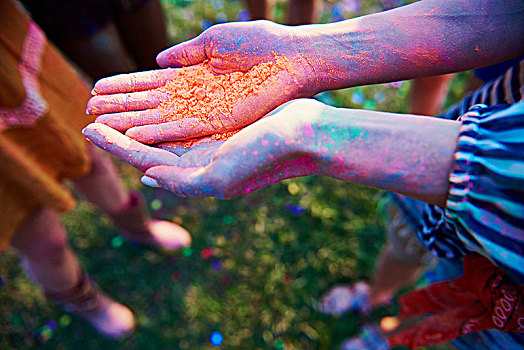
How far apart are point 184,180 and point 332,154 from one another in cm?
34

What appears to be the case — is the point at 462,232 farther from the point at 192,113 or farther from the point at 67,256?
the point at 67,256

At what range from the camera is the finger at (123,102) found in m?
0.91

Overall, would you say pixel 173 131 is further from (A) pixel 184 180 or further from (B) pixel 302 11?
(B) pixel 302 11

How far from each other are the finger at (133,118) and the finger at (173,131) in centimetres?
3

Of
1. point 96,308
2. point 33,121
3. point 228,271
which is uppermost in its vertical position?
point 33,121

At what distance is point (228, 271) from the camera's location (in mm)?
1724

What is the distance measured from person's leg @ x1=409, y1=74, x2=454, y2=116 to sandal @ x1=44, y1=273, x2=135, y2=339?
1.93 m

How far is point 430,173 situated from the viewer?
633 mm

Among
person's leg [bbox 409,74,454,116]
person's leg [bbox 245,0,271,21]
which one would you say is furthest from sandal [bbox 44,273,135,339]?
person's leg [bbox 409,74,454,116]

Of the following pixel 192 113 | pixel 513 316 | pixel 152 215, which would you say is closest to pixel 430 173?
pixel 513 316

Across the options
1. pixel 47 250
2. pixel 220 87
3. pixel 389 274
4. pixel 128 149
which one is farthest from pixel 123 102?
pixel 389 274

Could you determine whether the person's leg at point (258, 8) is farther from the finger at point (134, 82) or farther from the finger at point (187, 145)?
the finger at point (187, 145)

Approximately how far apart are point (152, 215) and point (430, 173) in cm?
162

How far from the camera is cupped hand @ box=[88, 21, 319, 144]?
2.97 feet
